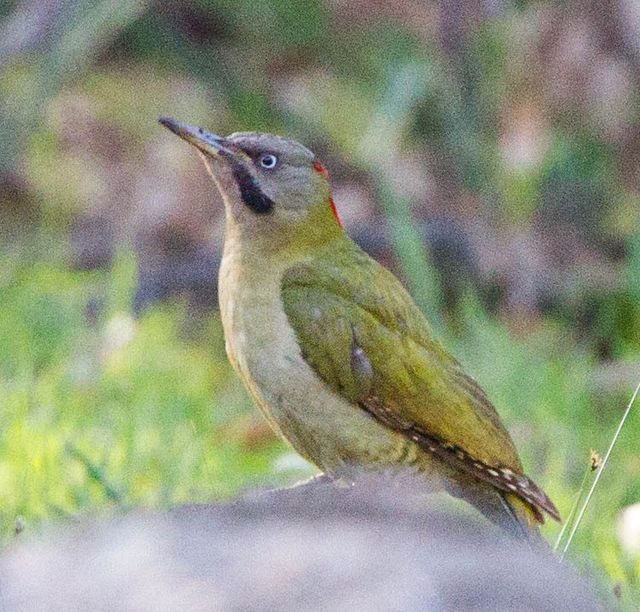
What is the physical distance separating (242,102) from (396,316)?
460cm

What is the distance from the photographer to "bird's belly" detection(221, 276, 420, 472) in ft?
14.3

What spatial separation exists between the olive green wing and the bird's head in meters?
0.14

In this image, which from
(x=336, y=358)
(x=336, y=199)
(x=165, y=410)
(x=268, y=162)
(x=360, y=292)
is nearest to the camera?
(x=336, y=358)

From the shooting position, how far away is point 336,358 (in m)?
4.47

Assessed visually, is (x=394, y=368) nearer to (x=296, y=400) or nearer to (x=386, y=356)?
(x=386, y=356)

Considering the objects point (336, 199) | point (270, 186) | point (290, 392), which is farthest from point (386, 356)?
point (336, 199)

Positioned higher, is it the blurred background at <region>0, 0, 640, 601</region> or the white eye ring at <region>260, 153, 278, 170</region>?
the white eye ring at <region>260, 153, 278, 170</region>

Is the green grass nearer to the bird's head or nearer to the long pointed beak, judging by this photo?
the bird's head

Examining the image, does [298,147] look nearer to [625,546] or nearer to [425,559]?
[625,546]

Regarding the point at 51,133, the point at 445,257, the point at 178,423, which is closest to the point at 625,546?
the point at 178,423

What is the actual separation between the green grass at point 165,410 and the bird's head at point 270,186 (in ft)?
2.19

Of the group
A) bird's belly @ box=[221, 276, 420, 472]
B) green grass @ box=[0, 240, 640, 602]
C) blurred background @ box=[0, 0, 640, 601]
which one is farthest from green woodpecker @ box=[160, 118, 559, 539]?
blurred background @ box=[0, 0, 640, 601]

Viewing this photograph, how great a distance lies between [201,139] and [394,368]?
74 centimetres

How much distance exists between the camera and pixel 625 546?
4.62m
